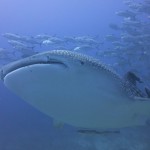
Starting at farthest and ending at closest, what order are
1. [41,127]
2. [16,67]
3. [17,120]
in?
[17,120]
[41,127]
[16,67]

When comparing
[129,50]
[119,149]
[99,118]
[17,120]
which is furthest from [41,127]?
[99,118]

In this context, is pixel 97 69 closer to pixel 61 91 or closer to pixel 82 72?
pixel 82 72

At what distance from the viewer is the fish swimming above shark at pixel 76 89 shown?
2.07m

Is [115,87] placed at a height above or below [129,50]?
below

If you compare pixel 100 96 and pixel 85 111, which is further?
pixel 85 111

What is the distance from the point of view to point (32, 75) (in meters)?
2.09

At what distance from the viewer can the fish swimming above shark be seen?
2066mm

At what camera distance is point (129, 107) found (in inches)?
97.7

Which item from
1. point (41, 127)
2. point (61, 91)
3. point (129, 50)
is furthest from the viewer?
point (129, 50)

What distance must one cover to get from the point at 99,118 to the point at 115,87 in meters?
0.45

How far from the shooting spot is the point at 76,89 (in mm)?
2234

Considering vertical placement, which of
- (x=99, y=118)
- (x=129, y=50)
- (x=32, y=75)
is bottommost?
(x=99, y=118)

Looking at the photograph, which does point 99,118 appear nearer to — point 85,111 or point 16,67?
point 85,111

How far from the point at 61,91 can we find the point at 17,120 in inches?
591
